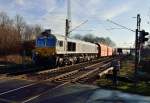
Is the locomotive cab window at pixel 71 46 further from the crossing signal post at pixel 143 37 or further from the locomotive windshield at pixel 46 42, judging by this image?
the crossing signal post at pixel 143 37

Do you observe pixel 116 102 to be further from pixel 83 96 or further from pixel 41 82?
pixel 41 82

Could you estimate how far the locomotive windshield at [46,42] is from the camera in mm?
32062

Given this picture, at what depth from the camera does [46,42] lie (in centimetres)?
3244

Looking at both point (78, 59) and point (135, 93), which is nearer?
point (135, 93)

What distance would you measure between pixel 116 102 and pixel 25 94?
14.0 ft

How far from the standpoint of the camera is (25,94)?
48.0 feet

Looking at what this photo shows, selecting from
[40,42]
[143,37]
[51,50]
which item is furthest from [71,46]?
[143,37]

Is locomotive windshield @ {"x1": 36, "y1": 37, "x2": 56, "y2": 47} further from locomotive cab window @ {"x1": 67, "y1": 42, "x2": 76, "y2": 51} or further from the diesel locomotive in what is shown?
locomotive cab window @ {"x1": 67, "y1": 42, "x2": 76, "y2": 51}

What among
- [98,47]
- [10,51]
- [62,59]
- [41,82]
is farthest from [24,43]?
[41,82]

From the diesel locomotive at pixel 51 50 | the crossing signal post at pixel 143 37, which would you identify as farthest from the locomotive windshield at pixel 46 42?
the crossing signal post at pixel 143 37

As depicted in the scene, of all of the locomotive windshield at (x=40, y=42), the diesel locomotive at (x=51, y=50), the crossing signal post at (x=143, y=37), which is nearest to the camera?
the crossing signal post at (x=143, y=37)

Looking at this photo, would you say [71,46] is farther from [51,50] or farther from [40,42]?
[51,50]

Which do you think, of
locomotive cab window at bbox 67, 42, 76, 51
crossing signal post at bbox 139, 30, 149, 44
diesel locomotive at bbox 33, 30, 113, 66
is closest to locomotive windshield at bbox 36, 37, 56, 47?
diesel locomotive at bbox 33, 30, 113, 66

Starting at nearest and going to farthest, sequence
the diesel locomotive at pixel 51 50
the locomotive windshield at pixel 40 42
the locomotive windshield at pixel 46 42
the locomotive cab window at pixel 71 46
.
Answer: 1. the diesel locomotive at pixel 51 50
2. the locomotive windshield at pixel 46 42
3. the locomotive windshield at pixel 40 42
4. the locomotive cab window at pixel 71 46
